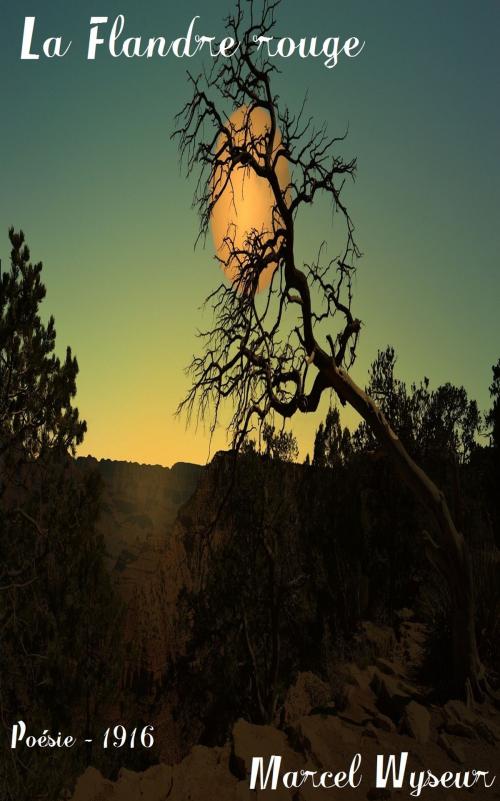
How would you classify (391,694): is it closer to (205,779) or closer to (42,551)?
(205,779)

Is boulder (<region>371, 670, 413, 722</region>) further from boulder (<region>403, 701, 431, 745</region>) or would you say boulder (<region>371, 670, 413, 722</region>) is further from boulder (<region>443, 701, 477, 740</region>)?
boulder (<region>443, 701, 477, 740</region>)

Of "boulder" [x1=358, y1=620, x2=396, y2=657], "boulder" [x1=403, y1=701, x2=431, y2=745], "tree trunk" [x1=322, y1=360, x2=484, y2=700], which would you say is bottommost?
"boulder" [x1=403, y1=701, x2=431, y2=745]

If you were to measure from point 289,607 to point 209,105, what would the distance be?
65.5 feet

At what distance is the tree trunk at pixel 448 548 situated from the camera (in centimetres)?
820

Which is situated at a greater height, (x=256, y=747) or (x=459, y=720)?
(x=459, y=720)

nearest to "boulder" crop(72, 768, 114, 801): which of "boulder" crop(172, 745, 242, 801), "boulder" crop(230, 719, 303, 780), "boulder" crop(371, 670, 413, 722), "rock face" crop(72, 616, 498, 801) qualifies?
"rock face" crop(72, 616, 498, 801)

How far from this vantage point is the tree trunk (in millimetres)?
8203

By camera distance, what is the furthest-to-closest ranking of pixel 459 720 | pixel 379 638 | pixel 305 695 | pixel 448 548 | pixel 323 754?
1. pixel 305 695
2. pixel 379 638
3. pixel 448 548
4. pixel 459 720
5. pixel 323 754

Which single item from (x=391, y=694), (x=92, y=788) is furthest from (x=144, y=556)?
(x=92, y=788)

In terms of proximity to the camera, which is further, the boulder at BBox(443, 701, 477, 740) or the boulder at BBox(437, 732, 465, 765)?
the boulder at BBox(443, 701, 477, 740)

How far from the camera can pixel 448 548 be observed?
833cm

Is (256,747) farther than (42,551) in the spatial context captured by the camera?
No

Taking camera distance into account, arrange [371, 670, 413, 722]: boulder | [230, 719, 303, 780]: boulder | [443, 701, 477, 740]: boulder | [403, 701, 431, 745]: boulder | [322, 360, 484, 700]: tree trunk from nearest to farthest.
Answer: [230, 719, 303, 780]: boulder < [403, 701, 431, 745]: boulder < [443, 701, 477, 740]: boulder < [371, 670, 413, 722]: boulder < [322, 360, 484, 700]: tree trunk

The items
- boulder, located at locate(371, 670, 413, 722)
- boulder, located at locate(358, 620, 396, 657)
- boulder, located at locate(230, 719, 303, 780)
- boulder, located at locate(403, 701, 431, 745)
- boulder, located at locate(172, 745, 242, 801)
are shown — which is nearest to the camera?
boulder, located at locate(172, 745, 242, 801)
